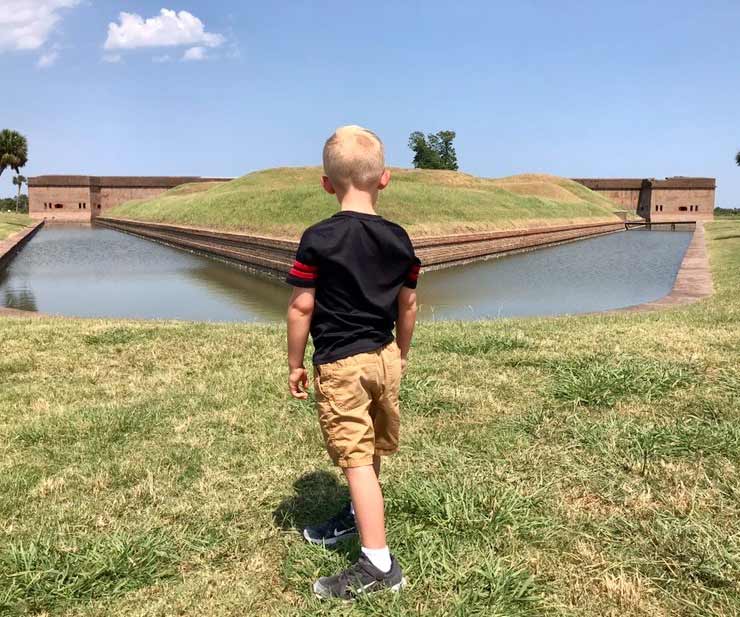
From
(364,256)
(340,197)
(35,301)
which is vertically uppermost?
(340,197)

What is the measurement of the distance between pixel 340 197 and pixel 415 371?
259 cm

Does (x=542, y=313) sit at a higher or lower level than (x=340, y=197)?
lower

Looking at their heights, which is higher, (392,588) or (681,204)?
(681,204)

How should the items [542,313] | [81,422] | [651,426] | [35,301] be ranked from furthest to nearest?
[35,301]
[542,313]
[81,422]
[651,426]

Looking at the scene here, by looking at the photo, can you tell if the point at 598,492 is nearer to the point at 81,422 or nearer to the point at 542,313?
the point at 81,422

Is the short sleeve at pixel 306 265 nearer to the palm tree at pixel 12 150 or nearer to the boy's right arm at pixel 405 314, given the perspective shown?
the boy's right arm at pixel 405 314

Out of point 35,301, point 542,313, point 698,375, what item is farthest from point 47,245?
point 698,375

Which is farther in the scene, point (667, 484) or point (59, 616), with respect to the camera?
point (667, 484)

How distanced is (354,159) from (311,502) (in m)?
1.53

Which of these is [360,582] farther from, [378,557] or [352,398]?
[352,398]

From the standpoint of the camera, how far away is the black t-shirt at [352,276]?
6.21 ft

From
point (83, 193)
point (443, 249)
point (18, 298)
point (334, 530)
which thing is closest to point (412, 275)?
point (334, 530)

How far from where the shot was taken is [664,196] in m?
62.0

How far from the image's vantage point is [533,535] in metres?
2.26
